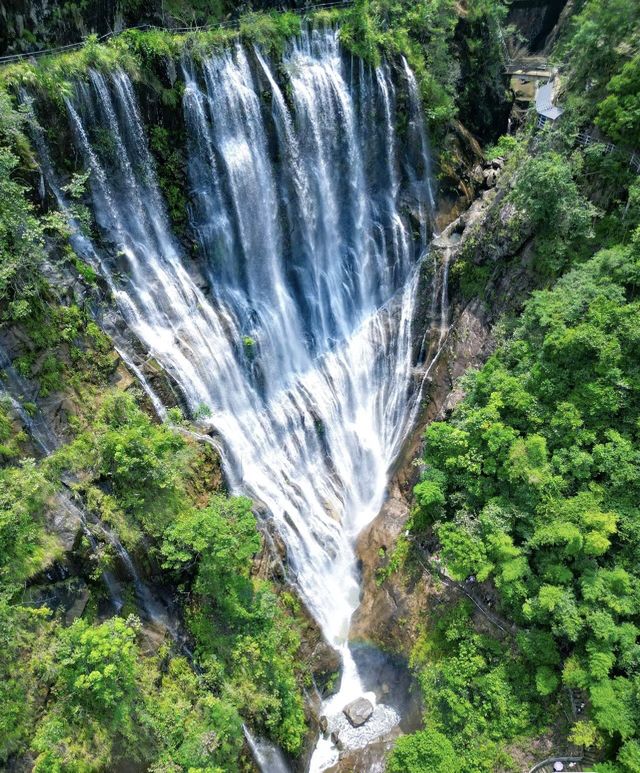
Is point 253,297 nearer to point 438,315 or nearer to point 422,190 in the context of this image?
point 438,315

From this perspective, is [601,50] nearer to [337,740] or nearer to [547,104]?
[547,104]

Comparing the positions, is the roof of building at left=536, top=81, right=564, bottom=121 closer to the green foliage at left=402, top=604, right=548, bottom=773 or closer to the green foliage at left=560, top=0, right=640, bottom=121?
the green foliage at left=560, top=0, right=640, bottom=121

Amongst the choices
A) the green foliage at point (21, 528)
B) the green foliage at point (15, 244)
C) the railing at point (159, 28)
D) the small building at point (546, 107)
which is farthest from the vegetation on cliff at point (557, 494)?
the green foliage at point (15, 244)

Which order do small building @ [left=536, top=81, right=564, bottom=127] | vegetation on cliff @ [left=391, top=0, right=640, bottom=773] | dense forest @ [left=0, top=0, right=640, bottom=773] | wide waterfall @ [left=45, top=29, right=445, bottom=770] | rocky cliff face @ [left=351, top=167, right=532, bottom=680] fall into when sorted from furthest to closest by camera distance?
small building @ [left=536, top=81, right=564, bottom=127] < wide waterfall @ [left=45, top=29, right=445, bottom=770] < rocky cliff face @ [left=351, top=167, right=532, bottom=680] < vegetation on cliff @ [left=391, top=0, right=640, bottom=773] < dense forest @ [left=0, top=0, right=640, bottom=773]

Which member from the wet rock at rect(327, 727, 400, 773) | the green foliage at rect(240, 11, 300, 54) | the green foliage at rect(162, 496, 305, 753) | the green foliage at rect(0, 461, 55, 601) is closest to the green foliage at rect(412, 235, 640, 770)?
the wet rock at rect(327, 727, 400, 773)

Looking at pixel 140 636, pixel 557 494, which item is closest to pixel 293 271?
pixel 557 494

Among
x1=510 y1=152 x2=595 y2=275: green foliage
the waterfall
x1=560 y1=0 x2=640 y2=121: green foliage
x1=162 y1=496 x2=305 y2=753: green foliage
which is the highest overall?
x1=560 y1=0 x2=640 y2=121: green foliage

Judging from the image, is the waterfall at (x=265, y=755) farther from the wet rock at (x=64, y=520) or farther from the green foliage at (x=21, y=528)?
the green foliage at (x=21, y=528)
